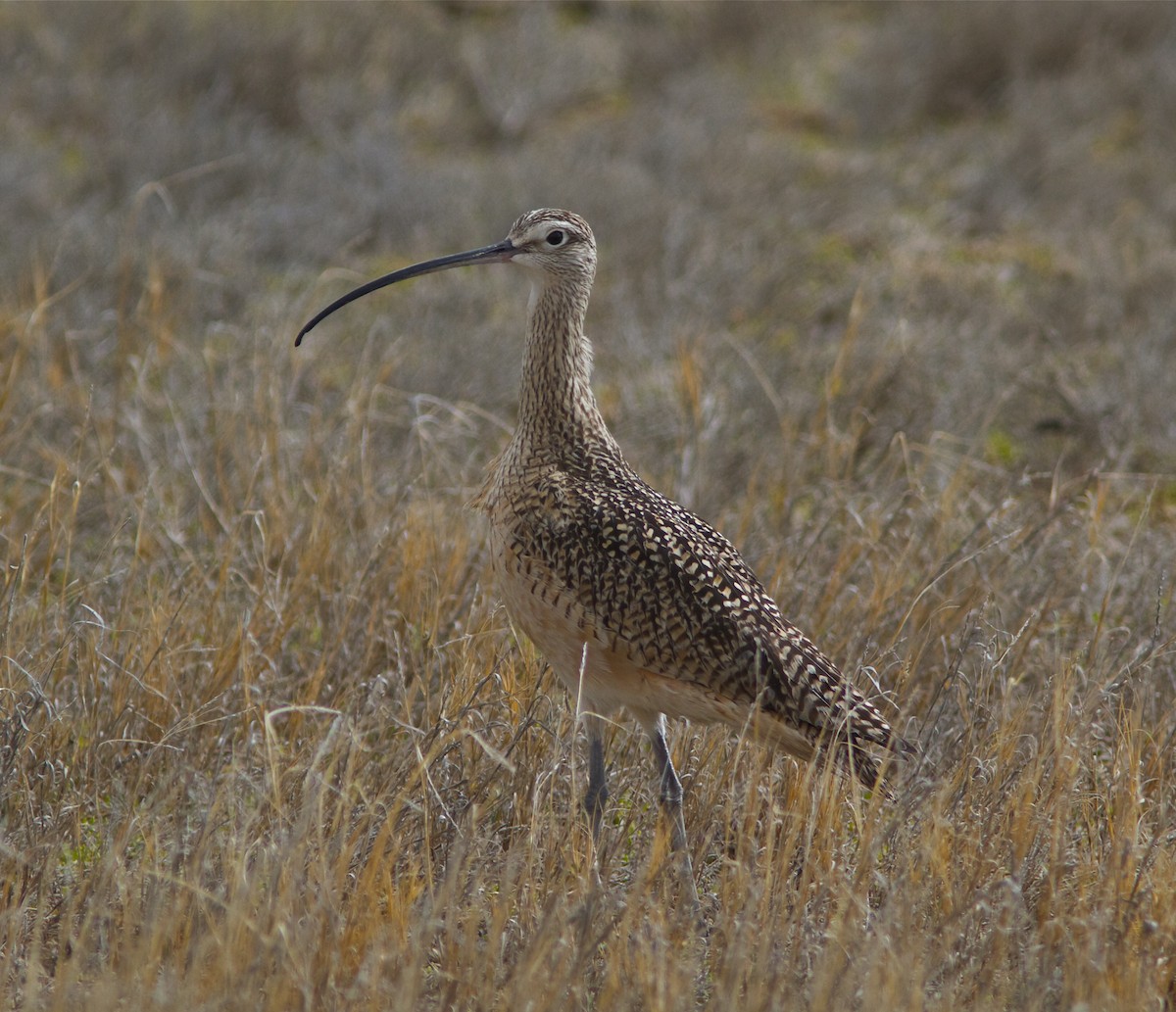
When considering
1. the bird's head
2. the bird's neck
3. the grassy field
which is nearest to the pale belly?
the grassy field

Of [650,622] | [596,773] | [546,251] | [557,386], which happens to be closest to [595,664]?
[650,622]

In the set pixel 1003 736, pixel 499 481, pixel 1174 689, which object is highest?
pixel 499 481

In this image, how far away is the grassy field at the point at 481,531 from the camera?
2.73 m

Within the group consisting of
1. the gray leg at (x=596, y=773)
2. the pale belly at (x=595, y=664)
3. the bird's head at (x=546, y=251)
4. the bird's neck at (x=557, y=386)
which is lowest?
the gray leg at (x=596, y=773)

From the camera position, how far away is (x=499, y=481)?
3.56 metres

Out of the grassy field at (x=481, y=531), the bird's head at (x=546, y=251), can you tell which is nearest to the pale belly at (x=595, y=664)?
the grassy field at (x=481, y=531)

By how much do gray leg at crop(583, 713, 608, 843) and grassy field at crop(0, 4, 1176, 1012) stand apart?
110mm

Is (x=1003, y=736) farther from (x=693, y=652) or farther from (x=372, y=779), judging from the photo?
(x=372, y=779)

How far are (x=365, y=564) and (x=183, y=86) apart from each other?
6.54m

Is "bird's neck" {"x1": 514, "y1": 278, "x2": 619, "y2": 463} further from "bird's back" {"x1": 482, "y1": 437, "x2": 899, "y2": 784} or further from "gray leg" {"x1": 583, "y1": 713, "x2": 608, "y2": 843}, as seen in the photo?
"gray leg" {"x1": 583, "y1": 713, "x2": 608, "y2": 843}

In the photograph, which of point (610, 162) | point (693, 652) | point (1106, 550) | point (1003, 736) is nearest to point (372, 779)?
point (693, 652)

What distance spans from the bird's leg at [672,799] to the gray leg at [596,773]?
13 centimetres

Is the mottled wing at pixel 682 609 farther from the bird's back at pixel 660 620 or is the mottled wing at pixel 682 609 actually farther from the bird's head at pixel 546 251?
the bird's head at pixel 546 251

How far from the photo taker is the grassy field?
2.73m
